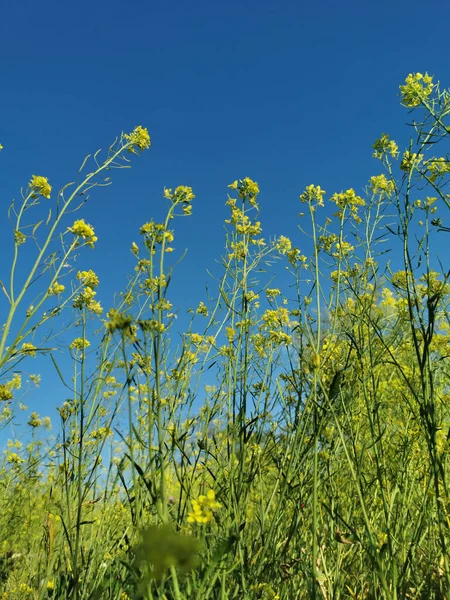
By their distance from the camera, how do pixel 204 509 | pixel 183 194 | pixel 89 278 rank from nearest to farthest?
pixel 204 509 → pixel 183 194 → pixel 89 278

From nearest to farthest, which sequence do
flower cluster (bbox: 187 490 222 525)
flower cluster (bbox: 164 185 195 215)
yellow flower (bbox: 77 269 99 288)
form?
flower cluster (bbox: 187 490 222 525) < flower cluster (bbox: 164 185 195 215) < yellow flower (bbox: 77 269 99 288)

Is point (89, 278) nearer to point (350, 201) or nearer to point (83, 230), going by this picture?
point (83, 230)

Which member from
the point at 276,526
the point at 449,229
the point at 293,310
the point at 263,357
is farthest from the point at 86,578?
the point at 449,229

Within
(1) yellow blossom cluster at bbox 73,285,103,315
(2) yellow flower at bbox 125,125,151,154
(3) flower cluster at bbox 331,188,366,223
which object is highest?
(2) yellow flower at bbox 125,125,151,154

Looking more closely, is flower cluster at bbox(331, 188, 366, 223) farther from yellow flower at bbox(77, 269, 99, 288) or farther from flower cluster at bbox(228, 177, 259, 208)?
yellow flower at bbox(77, 269, 99, 288)

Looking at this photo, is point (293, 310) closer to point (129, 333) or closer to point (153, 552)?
point (129, 333)

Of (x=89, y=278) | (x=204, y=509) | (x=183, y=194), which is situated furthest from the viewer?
(x=89, y=278)

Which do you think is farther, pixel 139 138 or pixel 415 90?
pixel 139 138

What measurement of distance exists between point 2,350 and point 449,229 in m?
2.22

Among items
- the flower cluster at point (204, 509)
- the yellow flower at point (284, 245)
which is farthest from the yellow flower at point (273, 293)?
the flower cluster at point (204, 509)

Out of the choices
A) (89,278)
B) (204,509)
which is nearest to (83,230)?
(89,278)

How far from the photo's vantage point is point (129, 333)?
816mm

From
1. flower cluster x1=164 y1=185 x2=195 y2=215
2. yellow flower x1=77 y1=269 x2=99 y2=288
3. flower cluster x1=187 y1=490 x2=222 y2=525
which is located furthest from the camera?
yellow flower x1=77 y1=269 x2=99 y2=288

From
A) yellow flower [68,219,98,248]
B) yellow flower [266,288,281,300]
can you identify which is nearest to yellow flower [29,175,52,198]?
yellow flower [68,219,98,248]
